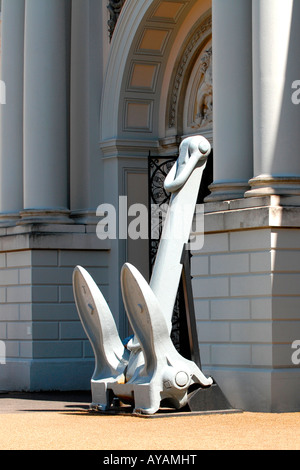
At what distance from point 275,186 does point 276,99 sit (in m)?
1.18

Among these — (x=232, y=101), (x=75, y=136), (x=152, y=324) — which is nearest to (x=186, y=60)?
(x=75, y=136)

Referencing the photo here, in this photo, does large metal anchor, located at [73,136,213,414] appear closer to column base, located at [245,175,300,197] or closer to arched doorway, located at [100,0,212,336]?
column base, located at [245,175,300,197]

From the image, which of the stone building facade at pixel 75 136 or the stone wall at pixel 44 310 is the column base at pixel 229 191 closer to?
the stone building facade at pixel 75 136

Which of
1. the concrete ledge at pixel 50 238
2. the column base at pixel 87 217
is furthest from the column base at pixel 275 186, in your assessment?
the column base at pixel 87 217

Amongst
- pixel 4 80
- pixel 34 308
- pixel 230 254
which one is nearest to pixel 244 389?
pixel 230 254

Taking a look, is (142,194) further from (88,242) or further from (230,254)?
(230,254)

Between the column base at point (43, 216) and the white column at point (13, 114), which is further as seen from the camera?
the white column at point (13, 114)

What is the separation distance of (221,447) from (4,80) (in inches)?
527

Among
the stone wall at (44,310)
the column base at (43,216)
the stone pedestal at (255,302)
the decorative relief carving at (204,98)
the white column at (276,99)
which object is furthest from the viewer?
the column base at (43,216)

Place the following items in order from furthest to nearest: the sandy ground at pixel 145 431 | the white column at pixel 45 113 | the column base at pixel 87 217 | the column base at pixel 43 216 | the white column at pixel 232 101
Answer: the column base at pixel 87 217, the white column at pixel 45 113, the column base at pixel 43 216, the white column at pixel 232 101, the sandy ground at pixel 145 431

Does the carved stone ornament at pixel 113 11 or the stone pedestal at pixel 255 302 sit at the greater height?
the carved stone ornament at pixel 113 11

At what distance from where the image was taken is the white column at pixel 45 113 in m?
21.9

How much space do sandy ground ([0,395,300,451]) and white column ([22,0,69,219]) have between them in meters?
6.41

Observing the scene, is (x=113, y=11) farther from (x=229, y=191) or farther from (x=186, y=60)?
(x=229, y=191)
